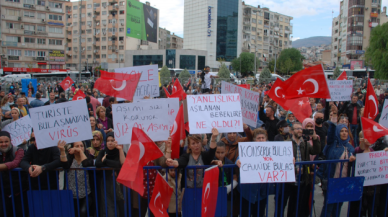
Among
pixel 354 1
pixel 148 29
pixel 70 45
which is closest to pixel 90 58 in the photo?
pixel 70 45

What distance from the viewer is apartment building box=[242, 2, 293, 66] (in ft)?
275

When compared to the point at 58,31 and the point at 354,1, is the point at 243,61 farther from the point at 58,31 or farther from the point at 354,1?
the point at 58,31

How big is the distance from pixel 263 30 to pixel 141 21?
4908cm

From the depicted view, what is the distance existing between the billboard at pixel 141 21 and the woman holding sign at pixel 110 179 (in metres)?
46.9

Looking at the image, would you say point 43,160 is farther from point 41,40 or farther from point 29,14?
point 29,14

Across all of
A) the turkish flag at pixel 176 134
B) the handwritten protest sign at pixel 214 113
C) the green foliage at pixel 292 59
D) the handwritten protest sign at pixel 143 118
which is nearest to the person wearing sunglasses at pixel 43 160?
the handwritten protest sign at pixel 143 118

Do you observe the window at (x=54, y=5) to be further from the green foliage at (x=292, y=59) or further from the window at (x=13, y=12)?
the green foliage at (x=292, y=59)

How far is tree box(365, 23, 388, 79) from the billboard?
3774 centimetres

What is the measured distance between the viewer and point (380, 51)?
127 feet

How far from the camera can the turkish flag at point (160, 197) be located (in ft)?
11.9

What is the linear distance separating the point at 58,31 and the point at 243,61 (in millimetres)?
43647

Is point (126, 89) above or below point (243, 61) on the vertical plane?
below

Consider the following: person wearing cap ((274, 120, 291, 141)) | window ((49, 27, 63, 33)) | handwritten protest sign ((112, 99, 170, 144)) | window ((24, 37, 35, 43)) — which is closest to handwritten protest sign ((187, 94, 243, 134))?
handwritten protest sign ((112, 99, 170, 144))

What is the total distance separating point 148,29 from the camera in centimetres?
5503
